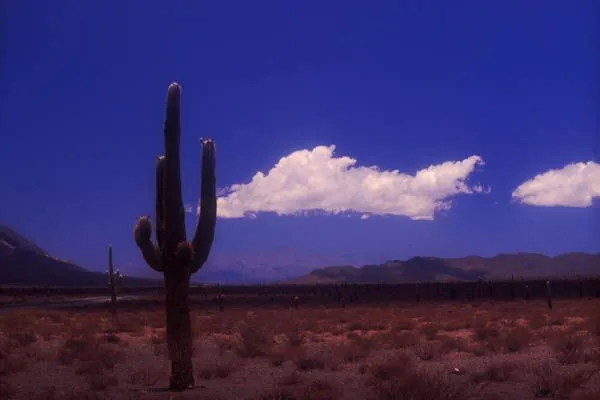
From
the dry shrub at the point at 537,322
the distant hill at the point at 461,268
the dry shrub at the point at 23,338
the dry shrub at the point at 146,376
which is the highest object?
the distant hill at the point at 461,268

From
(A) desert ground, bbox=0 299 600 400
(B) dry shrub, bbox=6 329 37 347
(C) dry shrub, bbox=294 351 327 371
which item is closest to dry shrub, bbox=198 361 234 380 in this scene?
(A) desert ground, bbox=0 299 600 400

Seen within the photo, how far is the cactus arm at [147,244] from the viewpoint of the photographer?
16.3m

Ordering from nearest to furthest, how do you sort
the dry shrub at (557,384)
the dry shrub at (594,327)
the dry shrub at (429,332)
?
1. the dry shrub at (557,384)
2. the dry shrub at (594,327)
3. the dry shrub at (429,332)

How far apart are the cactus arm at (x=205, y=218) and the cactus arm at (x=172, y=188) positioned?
20.0 inches

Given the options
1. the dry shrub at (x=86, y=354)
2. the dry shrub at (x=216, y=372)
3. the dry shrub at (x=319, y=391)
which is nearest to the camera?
the dry shrub at (x=319, y=391)

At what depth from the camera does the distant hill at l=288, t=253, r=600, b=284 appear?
15775 centimetres

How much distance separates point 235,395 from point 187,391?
4.01 ft

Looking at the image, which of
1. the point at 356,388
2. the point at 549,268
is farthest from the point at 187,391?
the point at 549,268

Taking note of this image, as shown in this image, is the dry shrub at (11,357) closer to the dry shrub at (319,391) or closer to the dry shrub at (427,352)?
the dry shrub at (319,391)

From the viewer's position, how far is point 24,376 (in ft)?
62.6

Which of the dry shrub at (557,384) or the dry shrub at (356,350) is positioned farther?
the dry shrub at (356,350)


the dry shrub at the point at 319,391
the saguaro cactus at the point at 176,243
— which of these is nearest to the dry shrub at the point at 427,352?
the dry shrub at the point at 319,391

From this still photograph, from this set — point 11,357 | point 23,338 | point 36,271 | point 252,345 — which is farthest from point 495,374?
point 36,271

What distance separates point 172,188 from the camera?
634 inches
